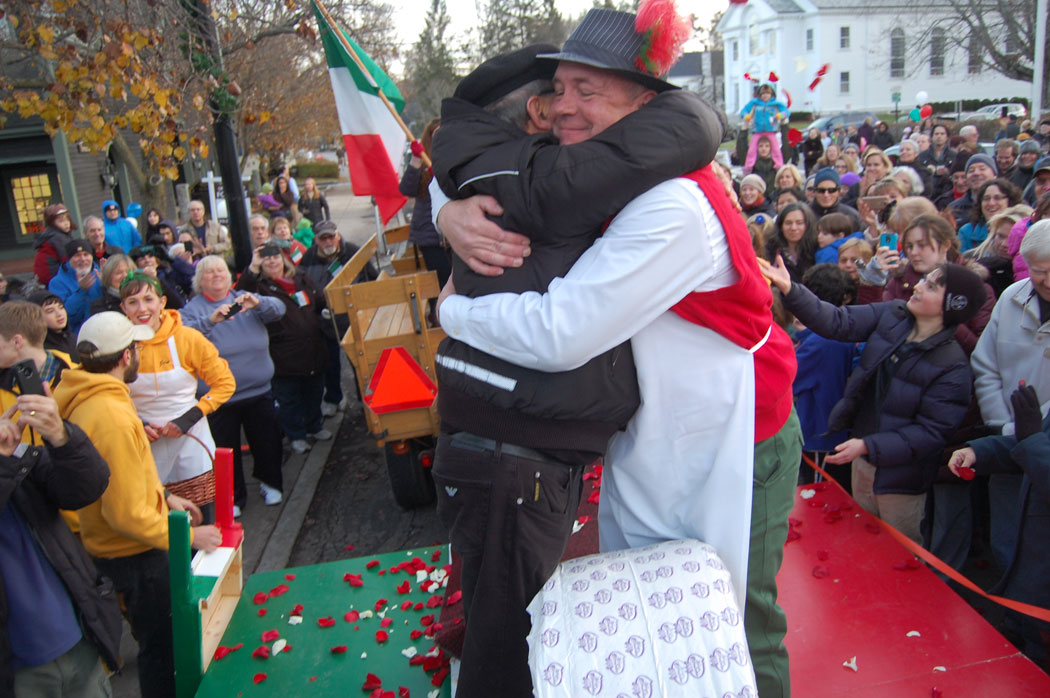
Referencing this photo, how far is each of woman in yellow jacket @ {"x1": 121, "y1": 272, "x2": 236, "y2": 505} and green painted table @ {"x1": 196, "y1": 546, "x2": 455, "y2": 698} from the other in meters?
1.24

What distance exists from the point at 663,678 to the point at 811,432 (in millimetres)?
3502

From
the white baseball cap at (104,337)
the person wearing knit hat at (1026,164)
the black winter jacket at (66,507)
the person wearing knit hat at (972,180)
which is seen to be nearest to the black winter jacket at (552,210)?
the black winter jacket at (66,507)

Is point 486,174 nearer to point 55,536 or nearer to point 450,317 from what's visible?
point 450,317

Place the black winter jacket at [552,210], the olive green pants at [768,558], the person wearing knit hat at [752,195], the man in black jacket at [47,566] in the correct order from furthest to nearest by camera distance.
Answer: the person wearing knit hat at [752,195], the man in black jacket at [47,566], the olive green pants at [768,558], the black winter jacket at [552,210]

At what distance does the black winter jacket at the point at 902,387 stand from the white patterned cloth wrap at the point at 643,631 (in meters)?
2.28

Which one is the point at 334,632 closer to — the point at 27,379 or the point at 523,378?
the point at 27,379

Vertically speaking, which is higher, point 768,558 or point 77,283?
point 77,283

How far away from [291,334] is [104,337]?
3.47 metres

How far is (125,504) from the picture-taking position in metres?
3.36

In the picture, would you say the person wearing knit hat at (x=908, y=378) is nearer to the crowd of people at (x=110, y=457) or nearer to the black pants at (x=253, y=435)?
→ the crowd of people at (x=110, y=457)

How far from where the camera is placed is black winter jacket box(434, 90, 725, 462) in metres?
1.98

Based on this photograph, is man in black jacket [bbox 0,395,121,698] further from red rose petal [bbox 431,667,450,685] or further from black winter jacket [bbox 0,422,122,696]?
red rose petal [bbox 431,667,450,685]

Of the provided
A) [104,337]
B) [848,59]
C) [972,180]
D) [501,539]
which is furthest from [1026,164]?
[848,59]

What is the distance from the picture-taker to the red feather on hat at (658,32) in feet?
6.88
